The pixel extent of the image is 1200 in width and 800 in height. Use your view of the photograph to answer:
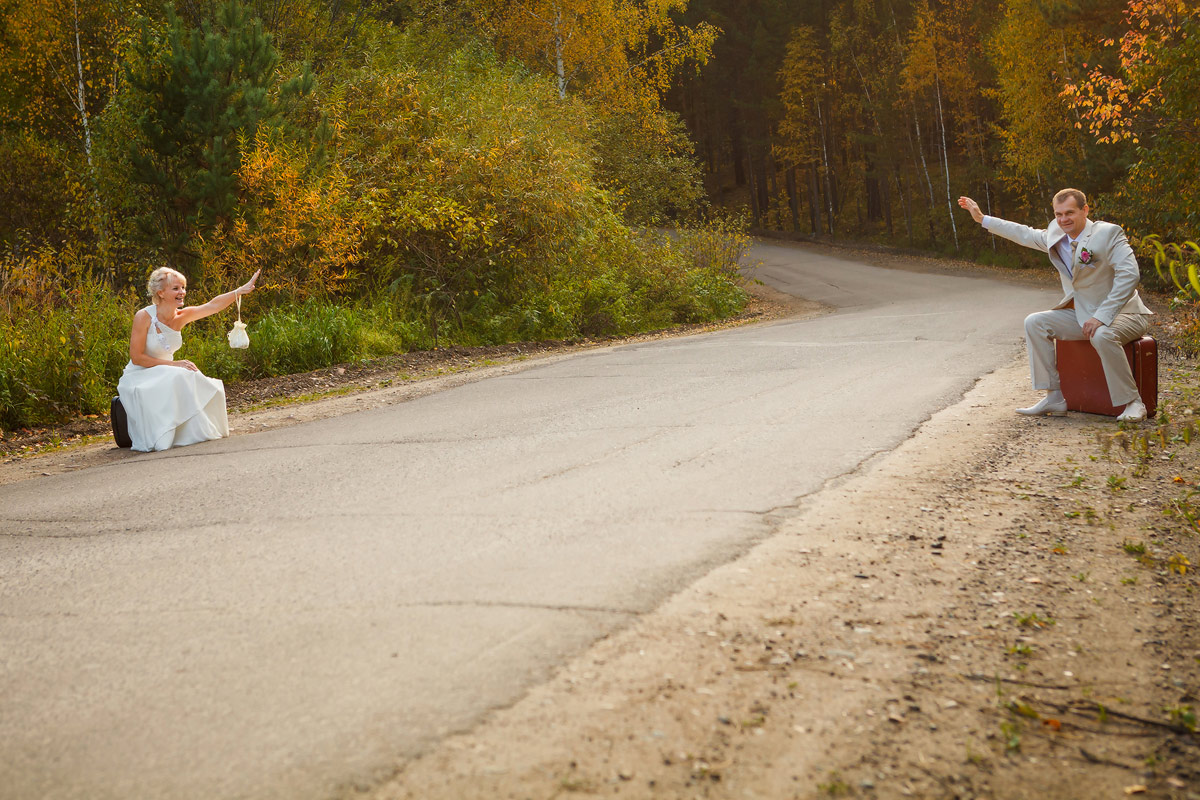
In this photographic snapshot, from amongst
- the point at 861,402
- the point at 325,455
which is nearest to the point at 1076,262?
the point at 861,402

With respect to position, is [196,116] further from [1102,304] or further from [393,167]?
[1102,304]

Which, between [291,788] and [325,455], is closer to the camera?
[291,788]

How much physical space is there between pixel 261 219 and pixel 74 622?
1234cm

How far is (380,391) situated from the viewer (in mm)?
12148

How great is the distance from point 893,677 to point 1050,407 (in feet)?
19.9

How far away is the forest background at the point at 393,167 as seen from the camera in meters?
15.1

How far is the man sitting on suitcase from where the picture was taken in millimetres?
8289

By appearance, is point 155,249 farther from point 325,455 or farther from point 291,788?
point 291,788

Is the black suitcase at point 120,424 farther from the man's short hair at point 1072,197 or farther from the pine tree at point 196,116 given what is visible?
the man's short hair at point 1072,197

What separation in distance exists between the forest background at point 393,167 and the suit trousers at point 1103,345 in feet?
2.54

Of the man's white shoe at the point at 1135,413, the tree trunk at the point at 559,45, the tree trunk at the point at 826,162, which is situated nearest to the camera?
the man's white shoe at the point at 1135,413

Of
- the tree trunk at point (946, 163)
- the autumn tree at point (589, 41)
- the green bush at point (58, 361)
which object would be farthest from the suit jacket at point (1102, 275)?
the tree trunk at point (946, 163)

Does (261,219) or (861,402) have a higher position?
(261,219)

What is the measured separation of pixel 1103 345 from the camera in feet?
27.2
